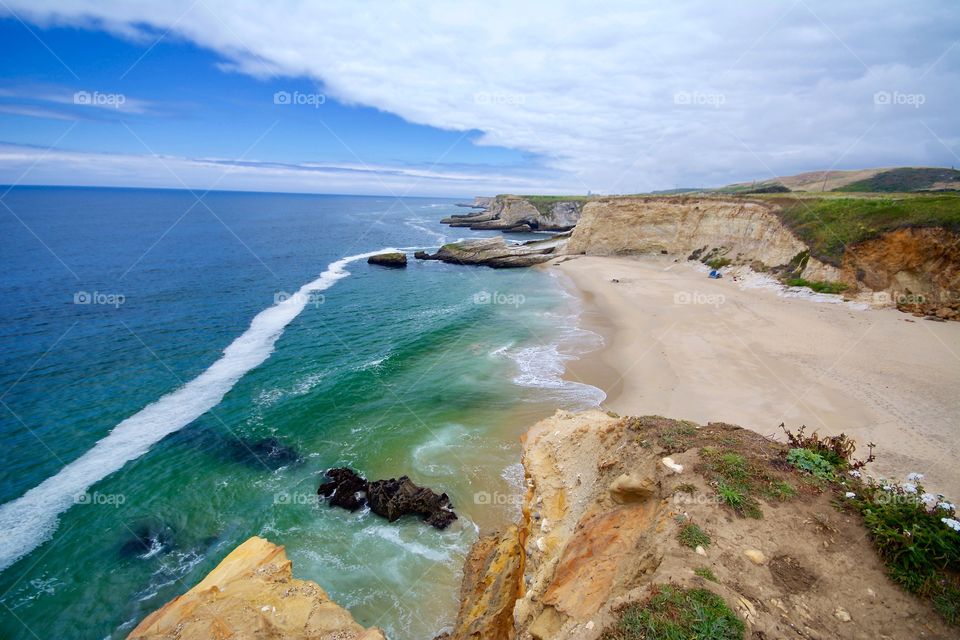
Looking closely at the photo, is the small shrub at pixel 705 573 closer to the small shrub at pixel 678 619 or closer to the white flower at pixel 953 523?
the small shrub at pixel 678 619

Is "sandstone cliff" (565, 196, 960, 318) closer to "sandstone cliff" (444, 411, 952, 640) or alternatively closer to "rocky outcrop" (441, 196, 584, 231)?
"sandstone cliff" (444, 411, 952, 640)

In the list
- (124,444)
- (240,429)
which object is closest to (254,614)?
(240,429)

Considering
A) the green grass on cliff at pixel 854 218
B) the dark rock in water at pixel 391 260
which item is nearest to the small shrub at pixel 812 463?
the green grass on cliff at pixel 854 218

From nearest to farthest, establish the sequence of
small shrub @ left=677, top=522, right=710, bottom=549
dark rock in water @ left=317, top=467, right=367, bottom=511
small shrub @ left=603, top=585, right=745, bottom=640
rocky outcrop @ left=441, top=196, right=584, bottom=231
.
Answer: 1. small shrub @ left=603, top=585, right=745, bottom=640
2. small shrub @ left=677, top=522, right=710, bottom=549
3. dark rock in water @ left=317, top=467, right=367, bottom=511
4. rocky outcrop @ left=441, top=196, right=584, bottom=231

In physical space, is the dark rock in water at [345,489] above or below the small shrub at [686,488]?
below

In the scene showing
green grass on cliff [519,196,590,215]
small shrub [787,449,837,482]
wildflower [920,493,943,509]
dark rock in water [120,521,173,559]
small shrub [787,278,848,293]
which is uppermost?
green grass on cliff [519,196,590,215]

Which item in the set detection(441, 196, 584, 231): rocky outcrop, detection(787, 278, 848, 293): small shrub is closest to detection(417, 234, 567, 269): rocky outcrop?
detection(787, 278, 848, 293): small shrub
